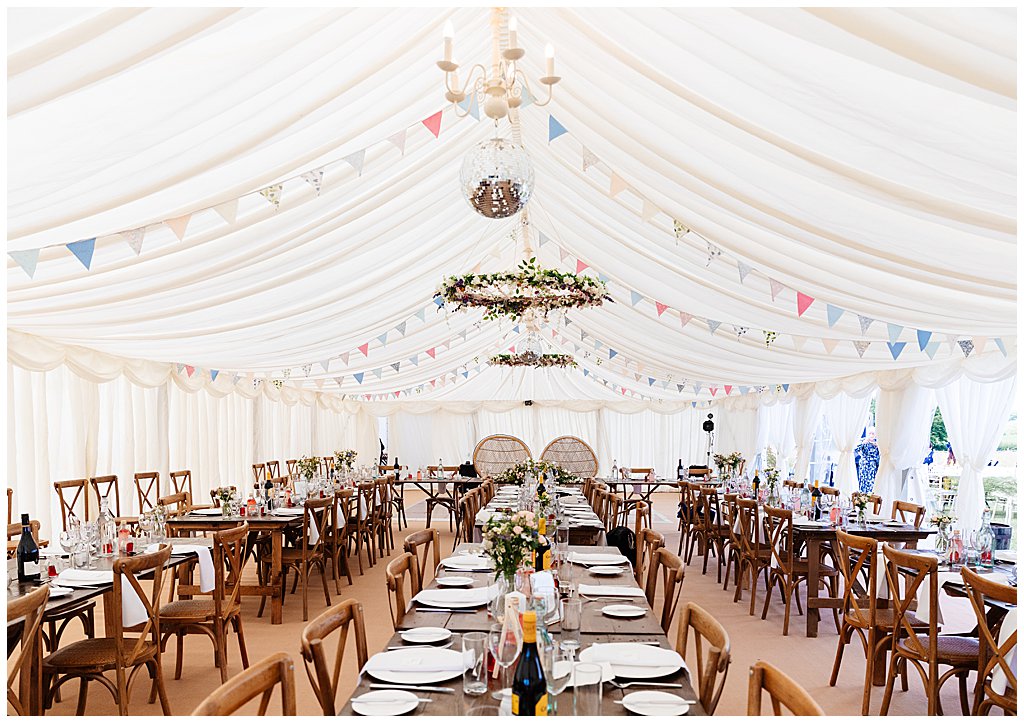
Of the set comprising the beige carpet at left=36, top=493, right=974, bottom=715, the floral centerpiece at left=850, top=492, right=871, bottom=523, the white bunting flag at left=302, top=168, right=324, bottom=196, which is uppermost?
the white bunting flag at left=302, top=168, right=324, bottom=196

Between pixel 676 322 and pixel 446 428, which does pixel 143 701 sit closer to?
pixel 676 322

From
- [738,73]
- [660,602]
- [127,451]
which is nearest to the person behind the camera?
[738,73]

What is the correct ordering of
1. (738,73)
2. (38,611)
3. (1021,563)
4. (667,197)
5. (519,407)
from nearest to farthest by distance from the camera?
(738,73) → (1021,563) → (38,611) → (667,197) → (519,407)

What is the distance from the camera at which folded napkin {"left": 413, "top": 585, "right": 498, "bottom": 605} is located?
3.47 m

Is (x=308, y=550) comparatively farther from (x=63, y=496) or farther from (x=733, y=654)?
(x=733, y=654)

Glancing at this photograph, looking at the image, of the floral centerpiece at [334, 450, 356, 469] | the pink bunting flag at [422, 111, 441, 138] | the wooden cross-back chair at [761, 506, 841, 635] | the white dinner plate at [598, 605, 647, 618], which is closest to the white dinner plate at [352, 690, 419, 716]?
the white dinner plate at [598, 605, 647, 618]

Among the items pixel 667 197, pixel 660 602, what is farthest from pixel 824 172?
pixel 660 602

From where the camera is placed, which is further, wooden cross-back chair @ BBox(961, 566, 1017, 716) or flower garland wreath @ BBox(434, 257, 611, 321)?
flower garland wreath @ BBox(434, 257, 611, 321)

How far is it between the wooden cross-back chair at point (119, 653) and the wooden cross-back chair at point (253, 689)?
1.98 meters

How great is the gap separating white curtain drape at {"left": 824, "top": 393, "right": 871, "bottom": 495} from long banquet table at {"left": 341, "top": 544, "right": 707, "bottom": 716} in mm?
6331

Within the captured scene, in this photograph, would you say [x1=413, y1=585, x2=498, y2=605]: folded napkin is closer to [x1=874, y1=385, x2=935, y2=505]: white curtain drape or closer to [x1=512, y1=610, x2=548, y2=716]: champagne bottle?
[x1=512, y1=610, x2=548, y2=716]: champagne bottle

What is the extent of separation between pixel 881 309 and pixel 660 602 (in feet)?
11.7

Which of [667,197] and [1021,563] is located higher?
[667,197]

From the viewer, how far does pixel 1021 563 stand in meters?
2.94
